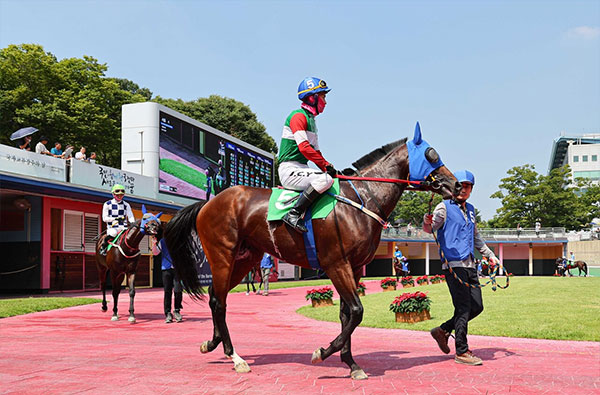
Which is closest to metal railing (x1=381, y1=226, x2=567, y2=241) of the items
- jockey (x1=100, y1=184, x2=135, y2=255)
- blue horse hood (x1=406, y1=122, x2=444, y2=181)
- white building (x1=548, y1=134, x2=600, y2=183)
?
white building (x1=548, y1=134, x2=600, y2=183)

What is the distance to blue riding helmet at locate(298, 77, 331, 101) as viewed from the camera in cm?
574

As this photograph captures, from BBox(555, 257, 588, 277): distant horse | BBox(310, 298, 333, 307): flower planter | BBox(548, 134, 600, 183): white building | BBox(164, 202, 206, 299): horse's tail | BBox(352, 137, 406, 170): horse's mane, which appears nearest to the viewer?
BBox(352, 137, 406, 170): horse's mane

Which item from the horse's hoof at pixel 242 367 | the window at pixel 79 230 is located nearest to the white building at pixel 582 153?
the window at pixel 79 230

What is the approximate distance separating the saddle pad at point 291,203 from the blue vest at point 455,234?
144 centimetres

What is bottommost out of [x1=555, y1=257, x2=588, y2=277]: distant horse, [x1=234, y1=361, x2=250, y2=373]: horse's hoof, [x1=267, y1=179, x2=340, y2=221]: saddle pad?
[x1=555, y1=257, x2=588, y2=277]: distant horse

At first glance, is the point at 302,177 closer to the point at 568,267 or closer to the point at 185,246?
the point at 185,246

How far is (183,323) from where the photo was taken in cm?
1049

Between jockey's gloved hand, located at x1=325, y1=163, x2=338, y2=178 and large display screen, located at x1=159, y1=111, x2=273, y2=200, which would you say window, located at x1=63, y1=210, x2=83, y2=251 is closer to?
large display screen, located at x1=159, y1=111, x2=273, y2=200

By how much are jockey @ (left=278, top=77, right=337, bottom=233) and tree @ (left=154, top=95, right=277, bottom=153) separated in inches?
1680

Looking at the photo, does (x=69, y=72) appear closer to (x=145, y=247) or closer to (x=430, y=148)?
(x=145, y=247)

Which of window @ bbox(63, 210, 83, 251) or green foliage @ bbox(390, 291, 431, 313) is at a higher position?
window @ bbox(63, 210, 83, 251)

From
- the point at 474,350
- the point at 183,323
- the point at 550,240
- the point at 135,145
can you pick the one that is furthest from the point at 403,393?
the point at 550,240

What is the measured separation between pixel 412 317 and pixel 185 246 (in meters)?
5.30

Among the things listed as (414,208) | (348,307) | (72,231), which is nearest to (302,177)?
(348,307)
